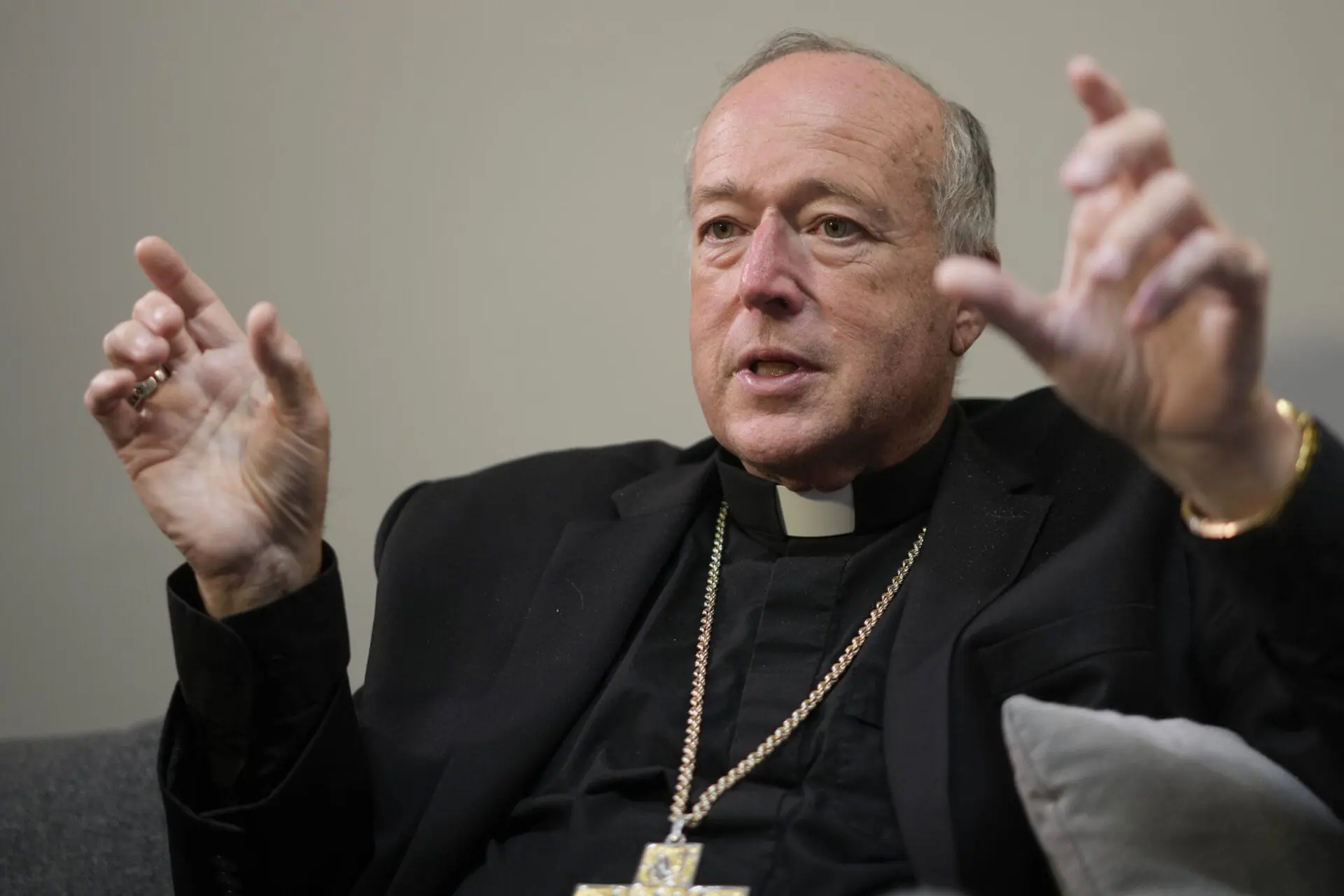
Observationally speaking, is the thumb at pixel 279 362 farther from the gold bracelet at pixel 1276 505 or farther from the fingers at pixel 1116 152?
the gold bracelet at pixel 1276 505

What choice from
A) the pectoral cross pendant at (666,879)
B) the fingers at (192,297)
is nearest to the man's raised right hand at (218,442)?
the fingers at (192,297)

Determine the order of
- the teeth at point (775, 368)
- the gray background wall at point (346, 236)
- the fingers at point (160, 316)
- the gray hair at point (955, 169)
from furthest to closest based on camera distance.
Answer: the gray background wall at point (346, 236), the gray hair at point (955, 169), the teeth at point (775, 368), the fingers at point (160, 316)

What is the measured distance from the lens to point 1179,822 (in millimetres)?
1419

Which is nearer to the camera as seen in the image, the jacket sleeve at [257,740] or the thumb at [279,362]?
the thumb at [279,362]

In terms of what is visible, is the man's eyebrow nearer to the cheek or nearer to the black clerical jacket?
the cheek

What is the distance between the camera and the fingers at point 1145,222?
3.94 ft

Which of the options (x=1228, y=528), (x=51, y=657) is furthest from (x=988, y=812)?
(x=51, y=657)

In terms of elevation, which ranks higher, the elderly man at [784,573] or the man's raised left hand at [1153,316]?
the man's raised left hand at [1153,316]

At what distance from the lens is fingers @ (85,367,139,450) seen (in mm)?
1617

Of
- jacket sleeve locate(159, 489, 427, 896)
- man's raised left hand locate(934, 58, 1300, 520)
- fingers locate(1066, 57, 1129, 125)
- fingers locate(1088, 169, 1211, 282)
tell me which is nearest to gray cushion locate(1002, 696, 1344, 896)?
man's raised left hand locate(934, 58, 1300, 520)

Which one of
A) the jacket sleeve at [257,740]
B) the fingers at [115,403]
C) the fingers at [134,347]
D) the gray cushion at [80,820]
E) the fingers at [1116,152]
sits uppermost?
the fingers at [1116,152]

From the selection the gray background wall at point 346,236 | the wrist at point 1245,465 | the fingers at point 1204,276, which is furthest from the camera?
the gray background wall at point 346,236

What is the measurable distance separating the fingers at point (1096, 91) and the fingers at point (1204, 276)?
135mm

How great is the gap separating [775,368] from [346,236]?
3.58 ft
